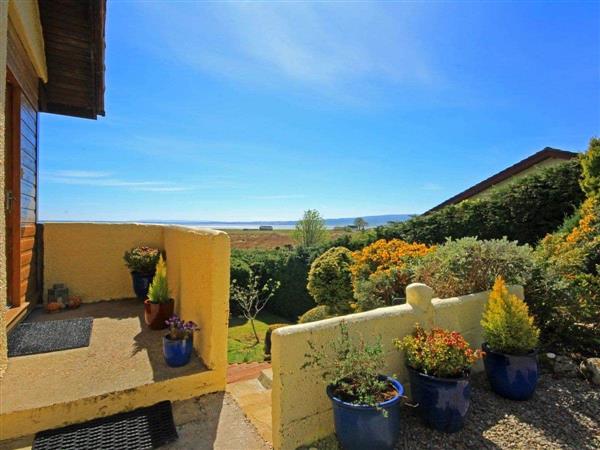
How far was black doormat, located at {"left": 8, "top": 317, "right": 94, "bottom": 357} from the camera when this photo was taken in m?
3.92

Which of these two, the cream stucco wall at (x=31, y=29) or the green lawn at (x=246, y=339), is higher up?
the cream stucco wall at (x=31, y=29)

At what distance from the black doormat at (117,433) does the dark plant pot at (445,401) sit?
2099mm

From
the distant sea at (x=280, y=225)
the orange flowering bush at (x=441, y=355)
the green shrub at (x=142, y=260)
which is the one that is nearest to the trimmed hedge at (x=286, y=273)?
the distant sea at (x=280, y=225)

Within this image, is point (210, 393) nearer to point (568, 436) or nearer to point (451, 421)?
point (451, 421)

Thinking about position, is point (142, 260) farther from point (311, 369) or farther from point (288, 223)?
point (288, 223)

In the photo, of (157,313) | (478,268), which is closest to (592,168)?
(478,268)

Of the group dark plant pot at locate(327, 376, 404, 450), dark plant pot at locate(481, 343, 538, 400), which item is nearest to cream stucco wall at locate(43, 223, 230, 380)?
dark plant pot at locate(327, 376, 404, 450)

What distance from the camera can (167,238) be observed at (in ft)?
19.1

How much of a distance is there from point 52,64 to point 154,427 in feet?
22.1

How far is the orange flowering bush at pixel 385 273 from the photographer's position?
501 centimetres

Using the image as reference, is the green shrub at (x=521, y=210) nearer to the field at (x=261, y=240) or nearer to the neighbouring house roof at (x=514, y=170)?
the neighbouring house roof at (x=514, y=170)

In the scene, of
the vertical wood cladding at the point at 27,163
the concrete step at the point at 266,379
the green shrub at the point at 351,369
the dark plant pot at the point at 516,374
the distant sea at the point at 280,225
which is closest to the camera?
the green shrub at the point at 351,369

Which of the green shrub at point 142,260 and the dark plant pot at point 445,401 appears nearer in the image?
the dark plant pot at point 445,401

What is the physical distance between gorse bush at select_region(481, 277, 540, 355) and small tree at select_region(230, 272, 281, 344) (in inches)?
255
